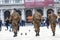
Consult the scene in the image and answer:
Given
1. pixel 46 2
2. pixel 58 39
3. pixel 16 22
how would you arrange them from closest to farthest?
pixel 58 39 → pixel 16 22 → pixel 46 2

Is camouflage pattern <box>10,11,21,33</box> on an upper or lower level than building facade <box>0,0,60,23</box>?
upper

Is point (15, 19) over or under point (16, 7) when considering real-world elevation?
over

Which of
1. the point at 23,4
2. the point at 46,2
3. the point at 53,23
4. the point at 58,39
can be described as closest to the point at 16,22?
the point at 53,23

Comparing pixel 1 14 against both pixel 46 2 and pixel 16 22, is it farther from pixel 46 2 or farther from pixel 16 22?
pixel 16 22

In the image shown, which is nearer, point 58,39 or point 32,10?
point 58,39

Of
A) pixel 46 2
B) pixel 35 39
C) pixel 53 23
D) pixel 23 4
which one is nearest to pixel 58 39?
pixel 35 39

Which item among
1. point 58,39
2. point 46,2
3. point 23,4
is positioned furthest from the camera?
point 23,4

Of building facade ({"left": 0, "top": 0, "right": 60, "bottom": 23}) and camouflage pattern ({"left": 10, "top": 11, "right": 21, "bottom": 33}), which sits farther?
building facade ({"left": 0, "top": 0, "right": 60, "bottom": 23})

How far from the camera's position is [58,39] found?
19.0 metres

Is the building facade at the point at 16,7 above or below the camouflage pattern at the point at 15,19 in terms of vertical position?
below

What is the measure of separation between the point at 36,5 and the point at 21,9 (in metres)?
7.69

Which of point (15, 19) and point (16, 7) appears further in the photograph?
point (16, 7)

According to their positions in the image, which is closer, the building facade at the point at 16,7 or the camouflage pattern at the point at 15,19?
the camouflage pattern at the point at 15,19

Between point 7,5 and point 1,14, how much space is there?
2.47 m
